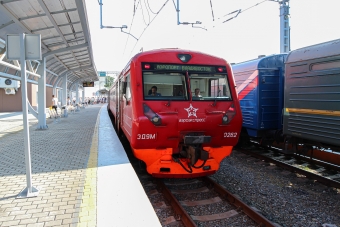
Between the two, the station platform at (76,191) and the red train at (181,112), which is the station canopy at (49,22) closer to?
the red train at (181,112)

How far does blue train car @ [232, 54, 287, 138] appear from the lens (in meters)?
7.80

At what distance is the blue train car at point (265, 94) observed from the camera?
7.80 m

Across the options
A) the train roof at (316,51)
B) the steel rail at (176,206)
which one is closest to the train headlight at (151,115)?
the steel rail at (176,206)

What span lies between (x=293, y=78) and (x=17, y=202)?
19.8 feet

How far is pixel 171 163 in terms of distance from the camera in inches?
202

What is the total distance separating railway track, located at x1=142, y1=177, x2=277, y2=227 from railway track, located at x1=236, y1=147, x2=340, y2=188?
2.34m

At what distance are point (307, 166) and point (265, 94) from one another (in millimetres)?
2254

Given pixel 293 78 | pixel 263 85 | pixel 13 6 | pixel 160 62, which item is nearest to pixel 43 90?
pixel 13 6

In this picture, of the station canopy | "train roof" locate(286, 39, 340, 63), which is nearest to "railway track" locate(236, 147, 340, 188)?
"train roof" locate(286, 39, 340, 63)

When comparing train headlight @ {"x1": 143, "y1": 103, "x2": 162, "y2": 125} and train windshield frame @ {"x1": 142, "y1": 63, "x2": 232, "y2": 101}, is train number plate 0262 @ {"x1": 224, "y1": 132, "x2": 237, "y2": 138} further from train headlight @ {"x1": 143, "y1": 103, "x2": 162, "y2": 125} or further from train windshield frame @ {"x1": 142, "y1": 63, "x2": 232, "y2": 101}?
train headlight @ {"x1": 143, "y1": 103, "x2": 162, "y2": 125}

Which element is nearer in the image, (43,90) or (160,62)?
(160,62)

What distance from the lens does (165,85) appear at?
5.39 m

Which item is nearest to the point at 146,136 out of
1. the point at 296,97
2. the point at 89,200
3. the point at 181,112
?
the point at 181,112

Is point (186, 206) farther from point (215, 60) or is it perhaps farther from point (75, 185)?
point (215, 60)
